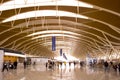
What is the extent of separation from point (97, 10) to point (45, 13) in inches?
417

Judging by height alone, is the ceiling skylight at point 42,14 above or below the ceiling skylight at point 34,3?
below

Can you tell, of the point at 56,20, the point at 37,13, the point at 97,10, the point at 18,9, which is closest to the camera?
the point at 97,10

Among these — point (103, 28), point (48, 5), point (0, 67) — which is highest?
point (48, 5)

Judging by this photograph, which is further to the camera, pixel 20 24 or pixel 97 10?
pixel 20 24

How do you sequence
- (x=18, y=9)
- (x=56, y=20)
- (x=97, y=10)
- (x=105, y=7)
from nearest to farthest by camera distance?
(x=105, y=7)
(x=97, y=10)
(x=18, y=9)
(x=56, y=20)

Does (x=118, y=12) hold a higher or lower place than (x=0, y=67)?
higher

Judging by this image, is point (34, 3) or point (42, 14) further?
point (42, 14)

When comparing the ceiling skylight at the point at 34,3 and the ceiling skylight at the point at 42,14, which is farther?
the ceiling skylight at the point at 42,14

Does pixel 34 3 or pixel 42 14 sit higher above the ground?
pixel 34 3

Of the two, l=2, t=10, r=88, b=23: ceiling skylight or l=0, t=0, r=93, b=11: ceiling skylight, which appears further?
l=2, t=10, r=88, b=23: ceiling skylight

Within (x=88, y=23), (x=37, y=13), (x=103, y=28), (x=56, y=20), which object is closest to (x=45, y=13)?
(x=37, y=13)

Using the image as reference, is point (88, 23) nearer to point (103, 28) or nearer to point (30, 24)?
point (103, 28)

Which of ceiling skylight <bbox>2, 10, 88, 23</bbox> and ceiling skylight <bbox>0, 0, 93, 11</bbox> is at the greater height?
ceiling skylight <bbox>0, 0, 93, 11</bbox>

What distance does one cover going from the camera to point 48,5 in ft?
121
